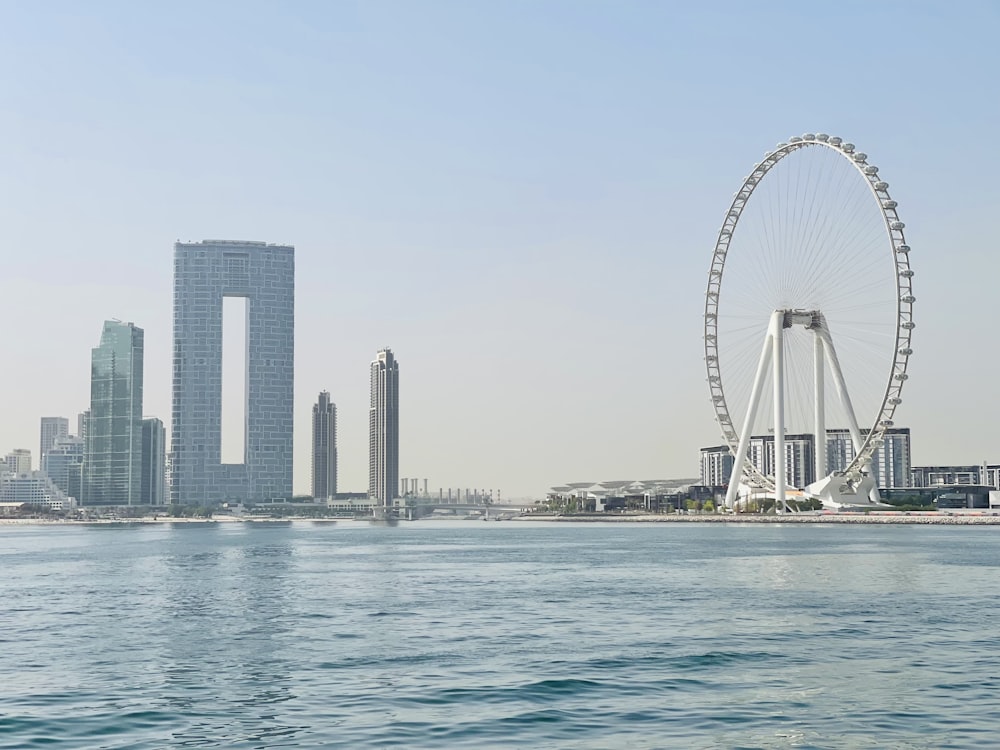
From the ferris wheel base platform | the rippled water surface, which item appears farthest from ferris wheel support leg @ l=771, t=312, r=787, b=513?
the rippled water surface

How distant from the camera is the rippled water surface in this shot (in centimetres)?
2041

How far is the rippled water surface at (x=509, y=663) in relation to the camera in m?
20.4

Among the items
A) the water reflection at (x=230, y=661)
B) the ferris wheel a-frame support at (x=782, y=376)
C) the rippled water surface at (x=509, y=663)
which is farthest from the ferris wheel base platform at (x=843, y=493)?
the water reflection at (x=230, y=661)

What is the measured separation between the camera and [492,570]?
209ft

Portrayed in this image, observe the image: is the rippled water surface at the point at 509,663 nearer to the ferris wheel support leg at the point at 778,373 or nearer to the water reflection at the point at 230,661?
the water reflection at the point at 230,661

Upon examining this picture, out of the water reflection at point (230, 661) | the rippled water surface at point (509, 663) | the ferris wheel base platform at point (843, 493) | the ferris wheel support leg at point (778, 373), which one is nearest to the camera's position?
the rippled water surface at point (509, 663)

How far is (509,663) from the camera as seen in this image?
1090 inches

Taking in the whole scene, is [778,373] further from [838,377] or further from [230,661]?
[230,661]

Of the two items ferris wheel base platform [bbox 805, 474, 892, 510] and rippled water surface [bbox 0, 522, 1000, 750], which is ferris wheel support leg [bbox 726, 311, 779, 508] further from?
rippled water surface [bbox 0, 522, 1000, 750]

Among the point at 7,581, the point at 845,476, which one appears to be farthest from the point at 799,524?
the point at 7,581

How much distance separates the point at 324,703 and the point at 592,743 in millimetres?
6063

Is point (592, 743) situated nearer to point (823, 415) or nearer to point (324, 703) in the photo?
point (324, 703)

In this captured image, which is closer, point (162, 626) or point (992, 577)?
point (162, 626)

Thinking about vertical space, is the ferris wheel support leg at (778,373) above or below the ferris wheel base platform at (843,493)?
above
